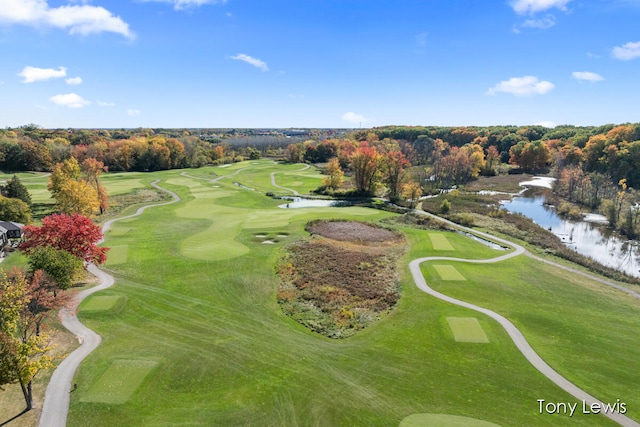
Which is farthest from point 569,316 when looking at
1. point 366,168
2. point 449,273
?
point 366,168

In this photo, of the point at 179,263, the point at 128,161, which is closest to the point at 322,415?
the point at 179,263

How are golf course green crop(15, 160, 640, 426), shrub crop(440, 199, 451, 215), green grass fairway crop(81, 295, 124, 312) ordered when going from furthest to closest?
shrub crop(440, 199, 451, 215) < green grass fairway crop(81, 295, 124, 312) < golf course green crop(15, 160, 640, 426)

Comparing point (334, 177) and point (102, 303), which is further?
point (334, 177)

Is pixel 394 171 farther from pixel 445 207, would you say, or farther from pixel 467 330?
pixel 467 330

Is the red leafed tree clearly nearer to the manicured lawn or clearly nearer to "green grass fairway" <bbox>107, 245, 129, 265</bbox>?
"green grass fairway" <bbox>107, 245, 129, 265</bbox>

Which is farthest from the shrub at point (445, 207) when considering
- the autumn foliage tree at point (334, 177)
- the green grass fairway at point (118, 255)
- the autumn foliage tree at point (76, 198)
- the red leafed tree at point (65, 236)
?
the autumn foliage tree at point (76, 198)

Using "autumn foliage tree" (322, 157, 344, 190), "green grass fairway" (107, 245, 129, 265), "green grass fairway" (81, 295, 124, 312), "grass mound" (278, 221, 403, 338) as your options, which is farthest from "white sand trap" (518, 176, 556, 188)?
"green grass fairway" (81, 295, 124, 312)
